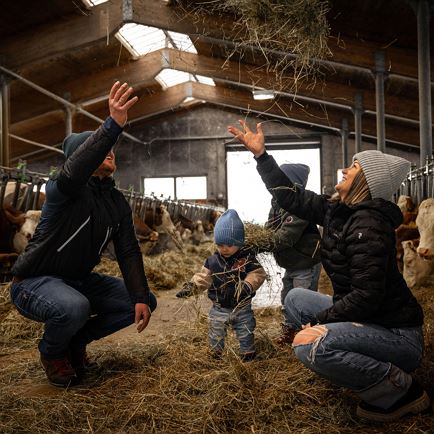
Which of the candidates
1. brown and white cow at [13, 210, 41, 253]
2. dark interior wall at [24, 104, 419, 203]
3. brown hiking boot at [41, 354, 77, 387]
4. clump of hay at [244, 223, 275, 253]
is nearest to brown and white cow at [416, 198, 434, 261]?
clump of hay at [244, 223, 275, 253]

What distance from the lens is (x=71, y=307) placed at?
2.77 m

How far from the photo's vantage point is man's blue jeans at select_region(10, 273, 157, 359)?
278 cm

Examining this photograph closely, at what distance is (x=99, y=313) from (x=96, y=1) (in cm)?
922

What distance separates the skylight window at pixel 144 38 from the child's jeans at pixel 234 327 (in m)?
9.36

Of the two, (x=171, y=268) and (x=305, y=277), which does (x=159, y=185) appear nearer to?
(x=171, y=268)

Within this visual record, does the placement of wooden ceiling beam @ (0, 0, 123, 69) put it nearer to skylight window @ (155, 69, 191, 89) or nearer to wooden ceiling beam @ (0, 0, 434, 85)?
wooden ceiling beam @ (0, 0, 434, 85)

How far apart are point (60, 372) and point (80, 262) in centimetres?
60

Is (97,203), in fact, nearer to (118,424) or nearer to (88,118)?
(118,424)

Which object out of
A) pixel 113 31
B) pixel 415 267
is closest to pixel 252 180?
pixel 113 31

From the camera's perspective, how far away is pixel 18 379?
9.98 ft

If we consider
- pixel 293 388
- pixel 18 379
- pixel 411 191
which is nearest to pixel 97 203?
pixel 18 379

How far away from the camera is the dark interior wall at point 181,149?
64.8 feet

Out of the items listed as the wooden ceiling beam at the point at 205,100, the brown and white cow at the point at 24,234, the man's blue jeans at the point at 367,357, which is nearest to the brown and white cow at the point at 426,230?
the man's blue jeans at the point at 367,357

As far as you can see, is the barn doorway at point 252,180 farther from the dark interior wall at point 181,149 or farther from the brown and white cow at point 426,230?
the brown and white cow at point 426,230
